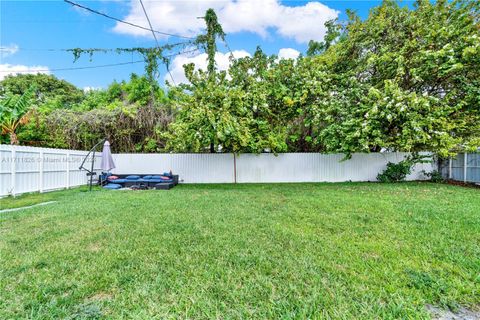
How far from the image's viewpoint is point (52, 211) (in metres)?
5.27

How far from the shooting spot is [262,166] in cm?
1191

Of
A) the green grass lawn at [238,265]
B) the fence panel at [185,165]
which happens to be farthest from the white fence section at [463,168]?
the fence panel at [185,165]

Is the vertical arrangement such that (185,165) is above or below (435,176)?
above

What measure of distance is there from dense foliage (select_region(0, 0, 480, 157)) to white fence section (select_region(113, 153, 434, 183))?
648mm

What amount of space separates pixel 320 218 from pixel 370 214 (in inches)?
45.0

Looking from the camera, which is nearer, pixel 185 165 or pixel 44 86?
pixel 185 165

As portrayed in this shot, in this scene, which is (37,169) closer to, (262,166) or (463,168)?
(262,166)

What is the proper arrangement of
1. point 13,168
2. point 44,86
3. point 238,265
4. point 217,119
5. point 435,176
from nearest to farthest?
point 238,265 → point 13,168 → point 217,119 → point 435,176 → point 44,86

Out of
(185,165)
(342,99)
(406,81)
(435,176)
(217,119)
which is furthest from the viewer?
(185,165)

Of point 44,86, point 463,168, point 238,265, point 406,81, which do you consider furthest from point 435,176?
point 44,86

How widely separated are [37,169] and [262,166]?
8.84 meters

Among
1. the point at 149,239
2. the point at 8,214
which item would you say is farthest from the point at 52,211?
the point at 149,239

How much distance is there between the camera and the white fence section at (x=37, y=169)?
691 centimetres

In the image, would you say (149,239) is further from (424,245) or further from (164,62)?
(164,62)
